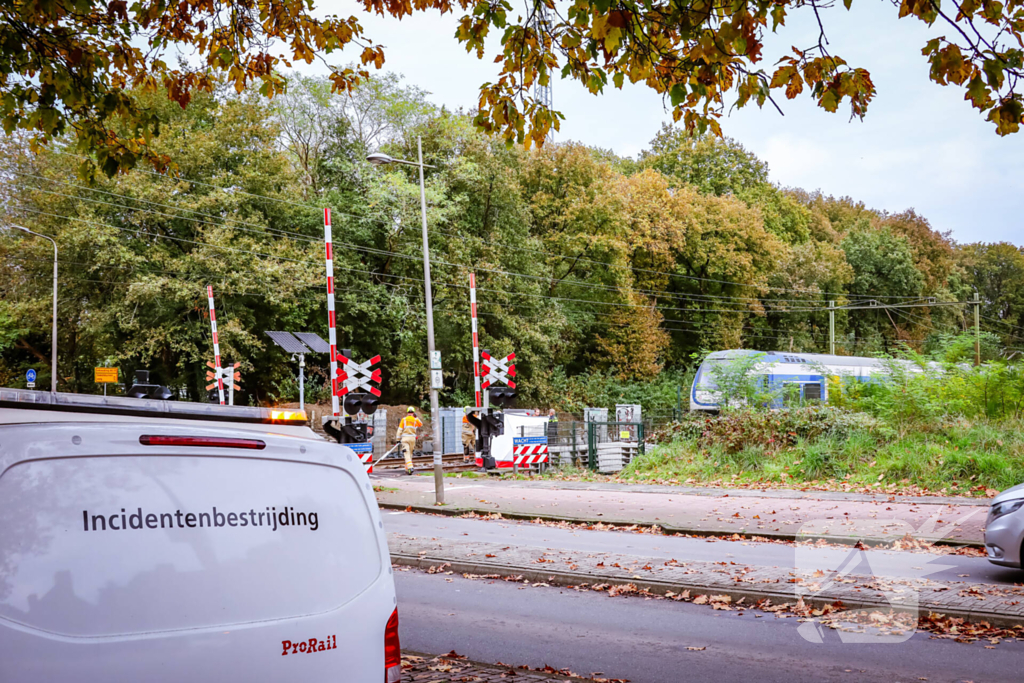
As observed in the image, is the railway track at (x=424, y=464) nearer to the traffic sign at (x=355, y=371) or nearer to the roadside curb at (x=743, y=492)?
the roadside curb at (x=743, y=492)

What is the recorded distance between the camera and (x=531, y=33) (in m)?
7.01

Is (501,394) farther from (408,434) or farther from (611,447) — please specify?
(408,434)

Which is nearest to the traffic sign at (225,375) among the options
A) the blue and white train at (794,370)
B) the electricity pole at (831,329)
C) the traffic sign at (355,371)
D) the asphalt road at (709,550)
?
the traffic sign at (355,371)

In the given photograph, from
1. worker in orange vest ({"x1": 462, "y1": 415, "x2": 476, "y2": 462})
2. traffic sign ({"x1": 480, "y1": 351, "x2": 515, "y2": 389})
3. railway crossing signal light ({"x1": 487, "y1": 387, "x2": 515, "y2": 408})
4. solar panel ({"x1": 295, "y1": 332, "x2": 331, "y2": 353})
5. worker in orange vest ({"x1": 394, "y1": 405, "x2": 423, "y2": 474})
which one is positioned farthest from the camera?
worker in orange vest ({"x1": 462, "y1": 415, "x2": 476, "y2": 462})

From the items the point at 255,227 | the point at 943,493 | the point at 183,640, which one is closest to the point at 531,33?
the point at 183,640

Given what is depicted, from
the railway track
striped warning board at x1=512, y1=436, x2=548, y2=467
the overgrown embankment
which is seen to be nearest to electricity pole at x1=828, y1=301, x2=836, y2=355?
the railway track

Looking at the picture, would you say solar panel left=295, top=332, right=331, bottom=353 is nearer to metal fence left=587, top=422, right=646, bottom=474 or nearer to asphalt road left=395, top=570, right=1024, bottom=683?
metal fence left=587, top=422, right=646, bottom=474

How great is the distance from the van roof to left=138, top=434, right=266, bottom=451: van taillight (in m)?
0.22

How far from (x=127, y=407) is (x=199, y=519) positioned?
0.79 meters

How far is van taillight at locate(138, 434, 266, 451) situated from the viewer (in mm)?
2729

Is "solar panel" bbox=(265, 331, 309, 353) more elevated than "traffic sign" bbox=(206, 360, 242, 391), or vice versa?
"solar panel" bbox=(265, 331, 309, 353)

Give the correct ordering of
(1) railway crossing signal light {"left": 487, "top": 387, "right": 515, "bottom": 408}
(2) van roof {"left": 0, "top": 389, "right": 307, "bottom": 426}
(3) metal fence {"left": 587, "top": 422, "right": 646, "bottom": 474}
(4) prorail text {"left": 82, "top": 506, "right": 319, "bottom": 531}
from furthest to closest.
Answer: (3) metal fence {"left": 587, "top": 422, "right": 646, "bottom": 474} < (1) railway crossing signal light {"left": 487, "top": 387, "right": 515, "bottom": 408} < (2) van roof {"left": 0, "top": 389, "right": 307, "bottom": 426} < (4) prorail text {"left": 82, "top": 506, "right": 319, "bottom": 531}

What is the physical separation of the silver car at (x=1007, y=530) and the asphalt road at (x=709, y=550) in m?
0.34

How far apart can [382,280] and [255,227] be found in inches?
271
